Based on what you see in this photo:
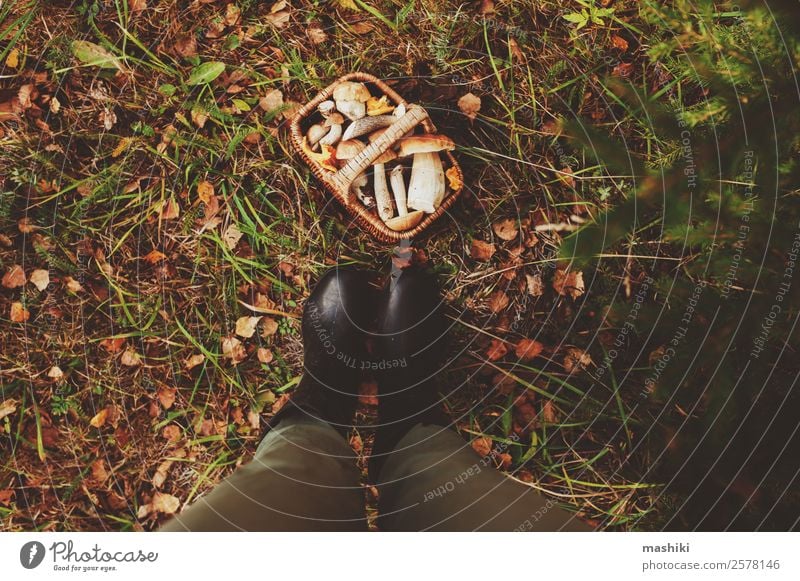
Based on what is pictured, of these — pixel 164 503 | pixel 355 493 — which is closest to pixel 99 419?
pixel 164 503

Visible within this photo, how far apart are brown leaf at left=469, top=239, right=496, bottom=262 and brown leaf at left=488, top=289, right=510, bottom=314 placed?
0.12m

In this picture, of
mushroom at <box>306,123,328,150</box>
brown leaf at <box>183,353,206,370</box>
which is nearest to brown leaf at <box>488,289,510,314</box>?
mushroom at <box>306,123,328,150</box>

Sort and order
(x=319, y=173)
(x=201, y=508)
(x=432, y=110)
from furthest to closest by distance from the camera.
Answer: (x=432, y=110) → (x=319, y=173) → (x=201, y=508)

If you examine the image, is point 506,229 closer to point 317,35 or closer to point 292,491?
point 317,35

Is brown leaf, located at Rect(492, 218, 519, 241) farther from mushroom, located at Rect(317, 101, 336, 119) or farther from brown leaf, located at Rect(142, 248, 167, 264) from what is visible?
brown leaf, located at Rect(142, 248, 167, 264)

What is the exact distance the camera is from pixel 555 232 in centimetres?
168

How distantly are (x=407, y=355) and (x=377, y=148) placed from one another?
2.13 feet

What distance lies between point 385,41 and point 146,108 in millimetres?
822

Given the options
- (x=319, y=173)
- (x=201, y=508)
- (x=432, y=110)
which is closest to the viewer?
(x=201, y=508)

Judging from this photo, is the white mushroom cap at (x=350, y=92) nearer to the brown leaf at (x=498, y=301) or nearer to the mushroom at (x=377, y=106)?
the mushroom at (x=377, y=106)
